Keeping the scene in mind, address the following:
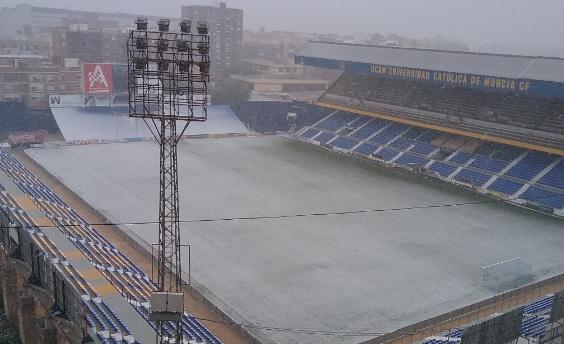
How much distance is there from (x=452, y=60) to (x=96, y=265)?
24.3 meters

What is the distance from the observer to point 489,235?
73.6 ft

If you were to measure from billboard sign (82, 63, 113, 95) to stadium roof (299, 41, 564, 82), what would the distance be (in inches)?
611

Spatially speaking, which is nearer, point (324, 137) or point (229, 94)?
point (324, 137)

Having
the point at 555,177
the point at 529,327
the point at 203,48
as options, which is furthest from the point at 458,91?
the point at 203,48

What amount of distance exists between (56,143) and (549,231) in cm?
2991

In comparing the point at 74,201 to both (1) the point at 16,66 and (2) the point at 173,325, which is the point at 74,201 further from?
(1) the point at 16,66

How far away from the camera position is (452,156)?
3297cm

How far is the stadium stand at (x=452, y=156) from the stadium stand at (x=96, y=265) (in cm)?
1909

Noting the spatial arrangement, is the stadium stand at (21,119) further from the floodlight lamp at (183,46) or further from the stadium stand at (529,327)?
the stadium stand at (529,327)

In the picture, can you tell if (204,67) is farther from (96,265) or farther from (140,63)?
(96,265)

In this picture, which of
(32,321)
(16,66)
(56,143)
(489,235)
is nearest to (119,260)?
(32,321)

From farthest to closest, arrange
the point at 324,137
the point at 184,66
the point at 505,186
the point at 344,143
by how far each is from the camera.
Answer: the point at 324,137, the point at 344,143, the point at 505,186, the point at 184,66

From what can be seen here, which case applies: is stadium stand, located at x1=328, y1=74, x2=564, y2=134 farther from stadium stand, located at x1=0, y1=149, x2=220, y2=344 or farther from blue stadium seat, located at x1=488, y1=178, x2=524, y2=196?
stadium stand, located at x1=0, y1=149, x2=220, y2=344

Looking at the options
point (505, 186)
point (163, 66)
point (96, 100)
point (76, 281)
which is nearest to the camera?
point (163, 66)
